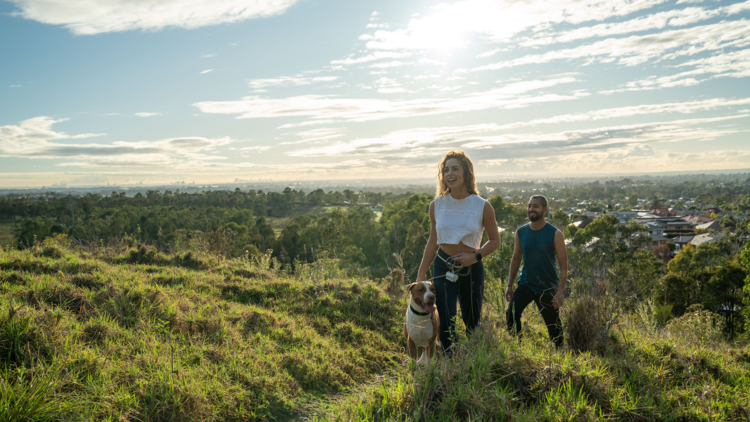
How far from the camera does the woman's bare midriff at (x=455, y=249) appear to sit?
140 inches

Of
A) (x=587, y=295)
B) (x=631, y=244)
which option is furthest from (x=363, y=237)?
(x=587, y=295)

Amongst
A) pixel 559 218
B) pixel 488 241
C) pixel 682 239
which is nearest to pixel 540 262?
pixel 488 241

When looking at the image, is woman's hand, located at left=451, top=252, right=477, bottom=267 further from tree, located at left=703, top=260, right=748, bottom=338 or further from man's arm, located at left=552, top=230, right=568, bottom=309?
tree, located at left=703, top=260, right=748, bottom=338

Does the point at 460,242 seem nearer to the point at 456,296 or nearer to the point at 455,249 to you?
the point at 455,249

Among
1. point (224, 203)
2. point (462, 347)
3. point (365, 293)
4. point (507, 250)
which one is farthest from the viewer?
point (224, 203)

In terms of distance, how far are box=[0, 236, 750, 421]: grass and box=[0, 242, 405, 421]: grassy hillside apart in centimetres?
2

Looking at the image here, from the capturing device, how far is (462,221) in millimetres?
3555

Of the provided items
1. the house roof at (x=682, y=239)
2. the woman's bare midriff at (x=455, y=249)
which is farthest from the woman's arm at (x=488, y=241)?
the house roof at (x=682, y=239)

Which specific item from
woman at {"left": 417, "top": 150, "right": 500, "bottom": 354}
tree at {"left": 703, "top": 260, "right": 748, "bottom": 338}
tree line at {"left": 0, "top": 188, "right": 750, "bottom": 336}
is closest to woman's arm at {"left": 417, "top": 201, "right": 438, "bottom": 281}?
woman at {"left": 417, "top": 150, "right": 500, "bottom": 354}

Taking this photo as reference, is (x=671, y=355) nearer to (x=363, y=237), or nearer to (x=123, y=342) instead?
(x=123, y=342)

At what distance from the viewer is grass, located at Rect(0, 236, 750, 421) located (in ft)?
8.20

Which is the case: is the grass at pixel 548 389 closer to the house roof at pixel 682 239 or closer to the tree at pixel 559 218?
the tree at pixel 559 218

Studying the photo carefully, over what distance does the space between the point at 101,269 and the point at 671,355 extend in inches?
291

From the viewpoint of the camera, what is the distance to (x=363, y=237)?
1852 inches
